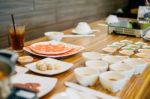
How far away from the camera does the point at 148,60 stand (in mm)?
1396

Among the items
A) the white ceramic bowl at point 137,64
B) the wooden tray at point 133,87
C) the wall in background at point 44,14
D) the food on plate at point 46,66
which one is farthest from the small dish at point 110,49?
the wall in background at point 44,14

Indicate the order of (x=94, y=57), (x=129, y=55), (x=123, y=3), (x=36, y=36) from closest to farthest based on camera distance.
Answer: (x=94, y=57) → (x=129, y=55) → (x=36, y=36) → (x=123, y=3)

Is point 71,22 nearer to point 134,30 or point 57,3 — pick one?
point 57,3

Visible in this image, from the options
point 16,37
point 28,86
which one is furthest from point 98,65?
point 16,37

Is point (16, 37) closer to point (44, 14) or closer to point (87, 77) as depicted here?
point (87, 77)

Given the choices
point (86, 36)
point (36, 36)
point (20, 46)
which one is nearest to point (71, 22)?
point (36, 36)

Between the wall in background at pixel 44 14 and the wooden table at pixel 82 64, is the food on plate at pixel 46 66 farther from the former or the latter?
the wall in background at pixel 44 14

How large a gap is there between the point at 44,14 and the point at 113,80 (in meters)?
1.64

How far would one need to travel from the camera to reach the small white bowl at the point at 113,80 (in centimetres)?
97

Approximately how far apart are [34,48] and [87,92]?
0.67 m

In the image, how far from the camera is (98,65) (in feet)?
4.01

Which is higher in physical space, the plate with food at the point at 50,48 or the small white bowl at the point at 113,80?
the plate with food at the point at 50,48

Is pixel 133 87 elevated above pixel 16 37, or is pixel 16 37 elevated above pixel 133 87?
pixel 16 37

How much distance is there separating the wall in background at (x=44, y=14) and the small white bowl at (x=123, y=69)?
1.15 metres
